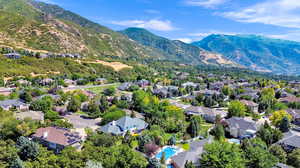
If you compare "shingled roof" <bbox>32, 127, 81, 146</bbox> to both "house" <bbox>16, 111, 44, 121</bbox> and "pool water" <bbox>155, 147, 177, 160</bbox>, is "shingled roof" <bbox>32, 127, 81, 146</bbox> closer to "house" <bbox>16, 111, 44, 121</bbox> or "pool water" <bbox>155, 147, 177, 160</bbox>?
"house" <bbox>16, 111, 44, 121</bbox>

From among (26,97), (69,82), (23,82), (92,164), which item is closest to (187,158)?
(92,164)

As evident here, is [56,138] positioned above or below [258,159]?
below

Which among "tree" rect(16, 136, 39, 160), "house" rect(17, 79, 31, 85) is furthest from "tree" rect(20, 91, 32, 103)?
"tree" rect(16, 136, 39, 160)

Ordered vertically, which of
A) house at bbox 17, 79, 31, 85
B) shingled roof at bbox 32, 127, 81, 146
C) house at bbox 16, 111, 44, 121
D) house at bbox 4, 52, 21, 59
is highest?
house at bbox 4, 52, 21, 59

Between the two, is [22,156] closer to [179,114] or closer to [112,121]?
[112,121]

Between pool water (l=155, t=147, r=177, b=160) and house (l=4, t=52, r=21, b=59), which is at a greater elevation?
house (l=4, t=52, r=21, b=59)

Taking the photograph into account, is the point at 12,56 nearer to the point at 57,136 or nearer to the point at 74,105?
the point at 74,105

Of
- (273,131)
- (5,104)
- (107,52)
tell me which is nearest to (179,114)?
(273,131)
